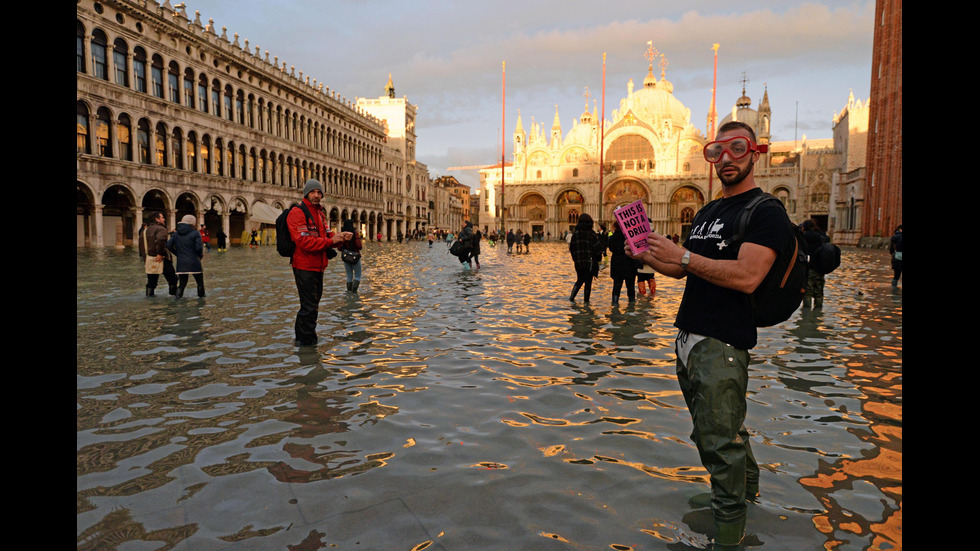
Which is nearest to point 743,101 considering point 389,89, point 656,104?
point 656,104

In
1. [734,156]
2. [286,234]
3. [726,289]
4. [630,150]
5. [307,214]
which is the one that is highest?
[630,150]

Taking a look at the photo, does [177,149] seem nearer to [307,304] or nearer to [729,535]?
[307,304]

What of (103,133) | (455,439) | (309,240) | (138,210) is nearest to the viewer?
(455,439)

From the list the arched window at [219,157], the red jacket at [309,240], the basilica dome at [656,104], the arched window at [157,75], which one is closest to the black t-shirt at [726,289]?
the red jacket at [309,240]

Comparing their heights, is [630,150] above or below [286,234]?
above

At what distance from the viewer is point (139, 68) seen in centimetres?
3123

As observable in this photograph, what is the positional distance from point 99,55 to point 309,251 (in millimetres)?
31239

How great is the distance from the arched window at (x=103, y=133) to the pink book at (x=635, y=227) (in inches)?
1324

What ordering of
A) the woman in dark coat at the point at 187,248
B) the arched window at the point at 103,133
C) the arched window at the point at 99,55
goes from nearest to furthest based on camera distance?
the woman in dark coat at the point at 187,248 < the arched window at the point at 99,55 < the arched window at the point at 103,133

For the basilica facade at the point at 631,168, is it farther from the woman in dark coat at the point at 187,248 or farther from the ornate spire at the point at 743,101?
the woman in dark coat at the point at 187,248

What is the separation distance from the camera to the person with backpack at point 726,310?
240 centimetres

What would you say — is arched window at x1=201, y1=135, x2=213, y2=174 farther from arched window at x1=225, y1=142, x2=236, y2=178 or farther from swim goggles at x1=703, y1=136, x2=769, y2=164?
swim goggles at x1=703, y1=136, x2=769, y2=164

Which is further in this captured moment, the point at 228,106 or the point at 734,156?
the point at 228,106
